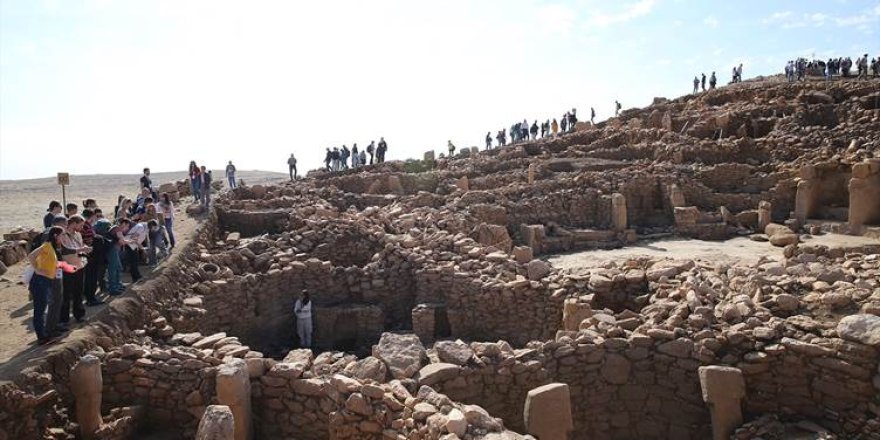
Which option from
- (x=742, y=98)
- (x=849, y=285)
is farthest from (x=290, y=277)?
(x=742, y=98)

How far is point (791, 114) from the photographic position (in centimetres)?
2691

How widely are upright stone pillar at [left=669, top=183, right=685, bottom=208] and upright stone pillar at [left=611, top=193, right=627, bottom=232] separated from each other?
89.2 inches

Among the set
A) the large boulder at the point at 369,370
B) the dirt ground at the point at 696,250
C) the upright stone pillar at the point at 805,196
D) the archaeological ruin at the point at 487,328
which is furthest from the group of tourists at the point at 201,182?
the upright stone pillar at the point at 805,196

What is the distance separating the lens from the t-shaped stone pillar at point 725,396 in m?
6.81

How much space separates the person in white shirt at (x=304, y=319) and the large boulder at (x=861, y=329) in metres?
8.84

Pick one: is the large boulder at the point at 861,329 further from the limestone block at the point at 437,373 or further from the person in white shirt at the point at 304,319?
the person in white shirt at the point at 304,319

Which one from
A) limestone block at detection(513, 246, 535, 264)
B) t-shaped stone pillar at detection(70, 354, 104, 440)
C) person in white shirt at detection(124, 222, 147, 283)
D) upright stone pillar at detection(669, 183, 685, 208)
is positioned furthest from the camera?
upright stone pillar at detection(669, 183, 685, 208)

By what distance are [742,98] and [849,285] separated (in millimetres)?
28757

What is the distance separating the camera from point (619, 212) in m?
19.1

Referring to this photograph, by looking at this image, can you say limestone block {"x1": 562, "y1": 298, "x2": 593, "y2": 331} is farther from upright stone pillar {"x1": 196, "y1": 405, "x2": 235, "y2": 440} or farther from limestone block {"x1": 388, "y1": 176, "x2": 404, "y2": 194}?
limestone block {"x1": 388, "y1": 176, "x2": 404, "y2": 194}

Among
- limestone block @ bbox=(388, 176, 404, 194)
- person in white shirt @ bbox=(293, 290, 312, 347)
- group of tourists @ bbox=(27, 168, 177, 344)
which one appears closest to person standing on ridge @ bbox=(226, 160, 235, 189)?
limestone block @ bbox=(388, 176, 404, 194)

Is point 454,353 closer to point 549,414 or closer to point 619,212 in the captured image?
point 549,414

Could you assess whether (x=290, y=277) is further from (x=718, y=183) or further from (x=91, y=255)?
(x=718, y=183)

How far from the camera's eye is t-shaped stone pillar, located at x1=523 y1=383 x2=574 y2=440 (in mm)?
6344
